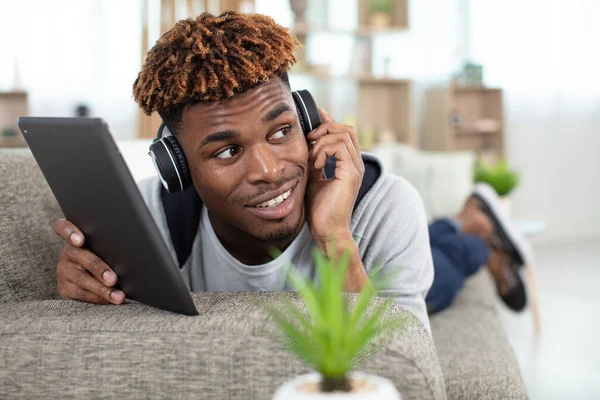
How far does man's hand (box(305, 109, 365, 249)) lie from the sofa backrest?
1.54 feet

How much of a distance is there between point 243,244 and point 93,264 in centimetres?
33

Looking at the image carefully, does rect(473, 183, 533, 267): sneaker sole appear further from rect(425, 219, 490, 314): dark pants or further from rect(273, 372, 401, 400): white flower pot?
rect(273, 372, 401, 400): white flower pot

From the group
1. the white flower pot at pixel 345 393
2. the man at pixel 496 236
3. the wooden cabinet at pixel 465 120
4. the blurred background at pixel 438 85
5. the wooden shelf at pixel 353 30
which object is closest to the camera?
the white flower pot at pixel 345 393

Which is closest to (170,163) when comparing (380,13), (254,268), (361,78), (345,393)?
(254,268)

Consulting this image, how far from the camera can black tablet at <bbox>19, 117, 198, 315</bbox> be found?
0.79 metres

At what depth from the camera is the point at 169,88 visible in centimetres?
112

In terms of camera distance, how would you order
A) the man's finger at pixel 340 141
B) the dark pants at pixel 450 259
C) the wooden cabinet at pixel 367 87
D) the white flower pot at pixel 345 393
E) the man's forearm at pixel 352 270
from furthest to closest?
the wooden cabinet at pixel 367 87 → the dark pants at pixel 450 259 → the man's finger at pixel 340 141 → the man's forearm at pixel 352 270 → the white flower pot at pixel 345 393

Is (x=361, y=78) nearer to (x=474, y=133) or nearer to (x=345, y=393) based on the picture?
(x=474, y=133)

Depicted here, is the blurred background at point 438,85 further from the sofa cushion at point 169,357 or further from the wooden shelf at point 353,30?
the sofa cushion at point 169,357

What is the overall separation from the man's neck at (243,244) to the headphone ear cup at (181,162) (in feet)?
0.53

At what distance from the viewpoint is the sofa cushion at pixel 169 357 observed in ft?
2.51

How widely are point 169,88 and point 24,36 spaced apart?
4076 millimetres

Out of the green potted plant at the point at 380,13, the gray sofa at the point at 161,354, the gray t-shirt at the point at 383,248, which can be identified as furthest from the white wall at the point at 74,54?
the gray sofa at the point at 161,354

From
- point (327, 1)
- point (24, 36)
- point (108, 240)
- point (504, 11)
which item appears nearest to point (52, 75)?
point (24, 36)
